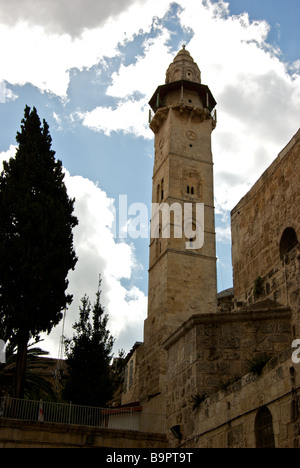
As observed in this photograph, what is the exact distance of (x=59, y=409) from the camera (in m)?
12.8

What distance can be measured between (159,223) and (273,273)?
16.0 m

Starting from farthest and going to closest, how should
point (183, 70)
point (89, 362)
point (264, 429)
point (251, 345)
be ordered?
point (183, 70), point (89, 362), point (251, 345), point (264, 429)

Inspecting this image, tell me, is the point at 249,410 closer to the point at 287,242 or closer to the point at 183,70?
the point at 287,242

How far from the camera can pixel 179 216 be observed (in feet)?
81.0

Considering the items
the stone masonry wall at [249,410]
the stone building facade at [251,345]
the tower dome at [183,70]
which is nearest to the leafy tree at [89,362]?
the stone building facade at [251,345]

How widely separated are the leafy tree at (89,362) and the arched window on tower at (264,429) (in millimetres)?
11514

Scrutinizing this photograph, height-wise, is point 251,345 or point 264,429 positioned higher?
point 251,345

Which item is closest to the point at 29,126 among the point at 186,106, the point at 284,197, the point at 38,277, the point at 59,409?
the point at 38,277

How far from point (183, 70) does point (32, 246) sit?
20.1m

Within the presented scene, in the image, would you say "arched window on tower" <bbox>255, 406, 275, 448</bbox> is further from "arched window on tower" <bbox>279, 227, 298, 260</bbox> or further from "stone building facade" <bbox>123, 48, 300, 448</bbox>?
"arched window on tower" <bbox>279, 227, 298, 260</bbox>

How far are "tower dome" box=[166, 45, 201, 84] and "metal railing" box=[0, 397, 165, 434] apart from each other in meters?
21.8

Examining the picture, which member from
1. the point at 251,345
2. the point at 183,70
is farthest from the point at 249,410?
the point at 183,70

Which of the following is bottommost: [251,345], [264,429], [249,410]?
[264,429]
